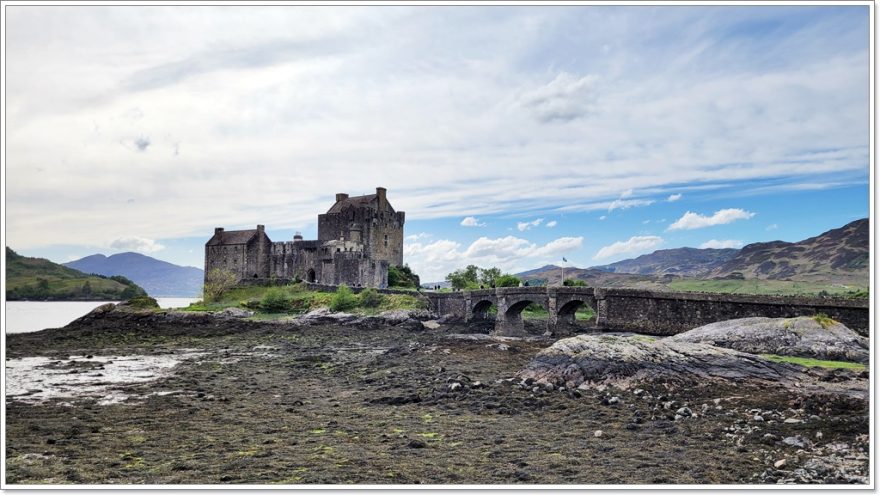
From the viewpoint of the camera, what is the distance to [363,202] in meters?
71.7

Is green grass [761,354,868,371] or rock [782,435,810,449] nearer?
rock [782,435,810,449]

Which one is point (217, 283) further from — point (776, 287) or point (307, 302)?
point (776, 287)

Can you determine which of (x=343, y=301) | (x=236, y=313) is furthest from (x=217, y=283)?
(x=343, y=301)

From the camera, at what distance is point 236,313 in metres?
56.5

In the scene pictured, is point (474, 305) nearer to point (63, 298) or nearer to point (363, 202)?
point (363, 202)

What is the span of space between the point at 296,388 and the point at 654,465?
13.7m

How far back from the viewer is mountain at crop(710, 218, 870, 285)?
53.9ft

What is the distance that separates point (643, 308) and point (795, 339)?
12.6 m

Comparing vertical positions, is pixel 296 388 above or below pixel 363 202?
below

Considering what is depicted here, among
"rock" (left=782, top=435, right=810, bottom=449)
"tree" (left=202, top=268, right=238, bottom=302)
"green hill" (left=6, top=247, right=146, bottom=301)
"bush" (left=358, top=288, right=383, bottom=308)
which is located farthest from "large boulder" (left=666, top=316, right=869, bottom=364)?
"green hill" (left=6, top=247, right=146, bottom=301)

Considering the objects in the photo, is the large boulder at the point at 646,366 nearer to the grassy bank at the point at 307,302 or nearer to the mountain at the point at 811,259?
the mountain at the point at 811,259

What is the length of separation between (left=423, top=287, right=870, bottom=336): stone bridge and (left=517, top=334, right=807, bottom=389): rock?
4359 millimetres

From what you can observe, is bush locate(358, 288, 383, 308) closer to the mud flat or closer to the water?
the water

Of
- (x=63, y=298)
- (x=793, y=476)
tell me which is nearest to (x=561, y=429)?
(x=793, y=476)
